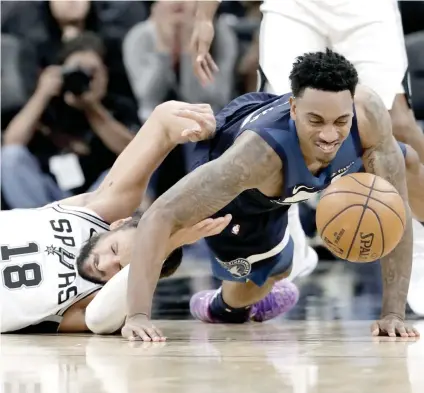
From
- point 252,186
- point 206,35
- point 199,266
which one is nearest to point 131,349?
point 252,186

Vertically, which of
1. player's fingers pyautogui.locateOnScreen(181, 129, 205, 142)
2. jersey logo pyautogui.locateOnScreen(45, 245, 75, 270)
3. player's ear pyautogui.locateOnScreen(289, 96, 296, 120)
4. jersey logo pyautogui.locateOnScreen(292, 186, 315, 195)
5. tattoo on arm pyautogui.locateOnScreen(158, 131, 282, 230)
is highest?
player's ear pyautogui.locateOnScreen(289, 96, 296, 120)

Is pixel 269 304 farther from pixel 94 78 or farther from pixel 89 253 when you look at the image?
pixel 94 78

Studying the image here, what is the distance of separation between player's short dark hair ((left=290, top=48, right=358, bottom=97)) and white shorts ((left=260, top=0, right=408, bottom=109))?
1.16m

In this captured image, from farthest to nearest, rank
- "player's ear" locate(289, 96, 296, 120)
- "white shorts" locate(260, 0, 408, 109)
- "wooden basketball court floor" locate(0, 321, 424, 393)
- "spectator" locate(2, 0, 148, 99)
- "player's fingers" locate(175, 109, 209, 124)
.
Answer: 1. "spectator" locate(2, 0, 148, 99)
2. "white shorts" locate(260, 0, 408, 109)
3. "player's fingers" locate(175, 109, 209, 124)
4. "player's ear" locate(289, 96, 296, 120)
5. "wooden basketball court floor" locate(0, 321, 424, 393)

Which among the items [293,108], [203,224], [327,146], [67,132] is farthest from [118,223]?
[67,132]

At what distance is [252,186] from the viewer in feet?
10.9

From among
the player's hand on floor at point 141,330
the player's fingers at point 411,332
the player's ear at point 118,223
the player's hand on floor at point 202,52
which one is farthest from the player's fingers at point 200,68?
the player's fingers at point 411,332

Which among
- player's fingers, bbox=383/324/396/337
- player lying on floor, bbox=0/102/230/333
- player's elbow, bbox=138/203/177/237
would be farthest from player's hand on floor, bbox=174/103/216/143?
player's fingers, bbox=383/324/396/337

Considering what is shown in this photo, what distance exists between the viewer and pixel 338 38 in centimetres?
462

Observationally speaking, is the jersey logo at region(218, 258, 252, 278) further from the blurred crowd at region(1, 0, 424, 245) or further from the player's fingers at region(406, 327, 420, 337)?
the blurred crowd at region(1, 0, 424, 245)

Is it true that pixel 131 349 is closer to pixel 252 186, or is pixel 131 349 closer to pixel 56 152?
pixel 252 186

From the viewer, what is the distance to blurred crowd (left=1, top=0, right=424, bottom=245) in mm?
6109

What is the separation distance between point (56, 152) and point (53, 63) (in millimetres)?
598

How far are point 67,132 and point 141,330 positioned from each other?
315cm
